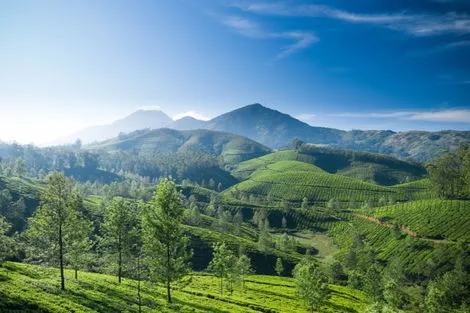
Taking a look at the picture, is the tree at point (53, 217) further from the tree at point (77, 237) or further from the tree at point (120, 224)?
the tree at point (120, 224)

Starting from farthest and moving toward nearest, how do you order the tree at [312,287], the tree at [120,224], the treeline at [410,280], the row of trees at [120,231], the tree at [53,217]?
1. the treeline at [410,280]
2. the tree at [312,287]
3. the tree at [120,224]
4. the row of trees at [120,231]
5. the tree at [53,217]

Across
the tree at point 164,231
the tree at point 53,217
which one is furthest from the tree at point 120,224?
the tree at point 53,217

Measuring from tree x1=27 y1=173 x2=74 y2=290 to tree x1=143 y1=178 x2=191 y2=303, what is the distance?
11.2 meters

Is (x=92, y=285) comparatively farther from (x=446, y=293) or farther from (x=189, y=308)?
(x=446, y=293)

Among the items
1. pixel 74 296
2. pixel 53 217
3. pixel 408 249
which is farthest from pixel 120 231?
pixel 408 249

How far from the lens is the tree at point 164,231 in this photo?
45.7 metres

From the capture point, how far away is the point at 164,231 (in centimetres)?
4675

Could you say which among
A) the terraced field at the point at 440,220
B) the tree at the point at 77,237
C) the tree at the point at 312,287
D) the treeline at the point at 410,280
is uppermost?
the tree at the point at 77,237

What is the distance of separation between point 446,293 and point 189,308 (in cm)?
12316

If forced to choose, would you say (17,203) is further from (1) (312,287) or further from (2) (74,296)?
(1) (312,287)

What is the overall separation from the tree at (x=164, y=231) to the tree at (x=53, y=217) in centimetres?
1117

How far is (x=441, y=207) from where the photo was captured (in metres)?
190

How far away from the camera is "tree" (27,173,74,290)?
38594mm

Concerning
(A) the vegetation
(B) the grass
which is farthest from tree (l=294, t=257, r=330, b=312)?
(B) the grass
